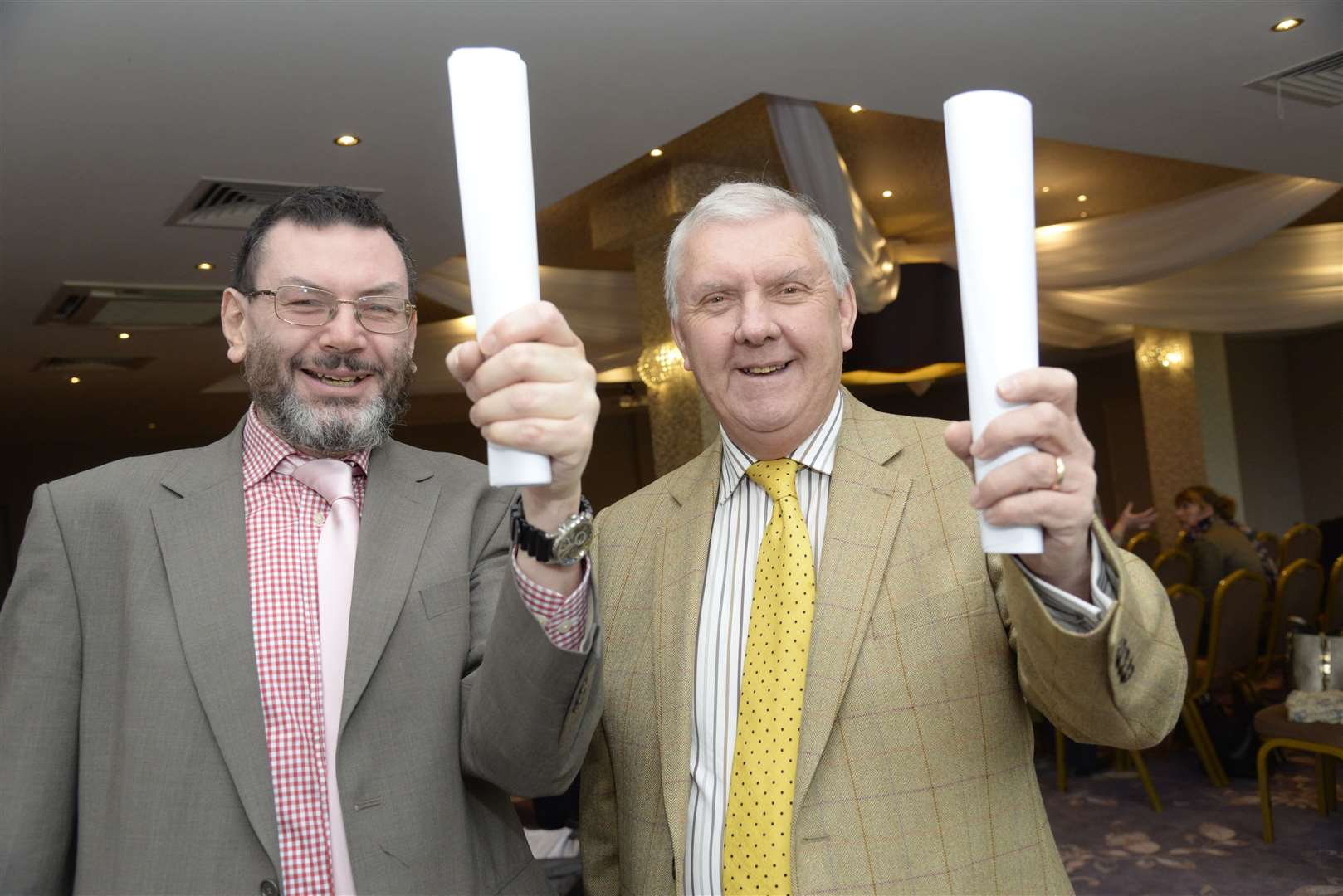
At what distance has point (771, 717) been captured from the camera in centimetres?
131

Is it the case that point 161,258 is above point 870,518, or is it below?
above

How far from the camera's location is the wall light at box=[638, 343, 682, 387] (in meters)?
5.39

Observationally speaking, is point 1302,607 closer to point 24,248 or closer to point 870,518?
point 870,518

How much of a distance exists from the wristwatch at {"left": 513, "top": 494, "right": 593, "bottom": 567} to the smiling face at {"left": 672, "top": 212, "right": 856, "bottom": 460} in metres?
0.48

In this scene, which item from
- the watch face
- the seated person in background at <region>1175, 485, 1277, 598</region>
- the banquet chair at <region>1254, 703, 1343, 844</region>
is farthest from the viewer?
the seated person in background at <region>1175, 485, 1277, 598</region>

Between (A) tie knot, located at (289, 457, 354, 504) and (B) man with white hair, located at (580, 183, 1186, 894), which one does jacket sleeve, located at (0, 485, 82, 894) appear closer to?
(A) tie knot, located at (289, 457, 354, 504)

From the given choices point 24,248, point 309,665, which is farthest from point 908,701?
point 24,248

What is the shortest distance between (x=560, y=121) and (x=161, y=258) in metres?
2.66

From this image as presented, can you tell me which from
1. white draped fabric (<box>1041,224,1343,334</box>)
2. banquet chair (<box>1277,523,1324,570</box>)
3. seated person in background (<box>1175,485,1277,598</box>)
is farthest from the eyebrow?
banquet chair (<box>1277,523,1324,570</box>)

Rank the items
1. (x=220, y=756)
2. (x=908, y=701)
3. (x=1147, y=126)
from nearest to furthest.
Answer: (x=220, y=756), (x=908, y=701), (x=1147, y=126)

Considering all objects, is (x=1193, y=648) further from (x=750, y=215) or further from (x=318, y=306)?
(x=318, y=306)

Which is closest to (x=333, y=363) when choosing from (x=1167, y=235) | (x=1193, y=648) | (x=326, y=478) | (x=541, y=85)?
(x=326, y=478)

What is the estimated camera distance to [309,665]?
4.00 feet

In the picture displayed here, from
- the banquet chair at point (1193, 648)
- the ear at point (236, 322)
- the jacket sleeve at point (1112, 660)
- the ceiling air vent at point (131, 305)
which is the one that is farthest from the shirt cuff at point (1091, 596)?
the ceiling air vent at point (131, 305)
